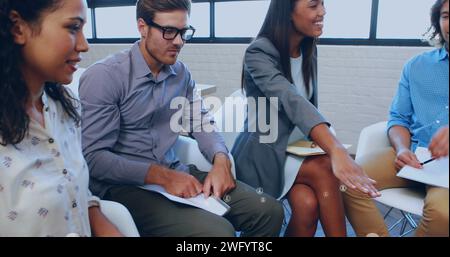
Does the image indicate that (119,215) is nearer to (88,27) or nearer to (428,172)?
(88,27)

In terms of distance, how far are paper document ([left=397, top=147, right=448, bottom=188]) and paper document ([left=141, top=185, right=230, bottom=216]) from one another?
0.31 metres

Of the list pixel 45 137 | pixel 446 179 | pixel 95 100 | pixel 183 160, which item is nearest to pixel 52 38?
pixel 45 137

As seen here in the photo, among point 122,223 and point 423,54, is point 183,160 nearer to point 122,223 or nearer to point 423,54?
point 122,223

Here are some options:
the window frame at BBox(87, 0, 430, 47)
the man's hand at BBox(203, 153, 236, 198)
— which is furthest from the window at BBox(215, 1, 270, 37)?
the man's hand at BBox(203, 153, 236, 198)

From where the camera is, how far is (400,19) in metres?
0.49

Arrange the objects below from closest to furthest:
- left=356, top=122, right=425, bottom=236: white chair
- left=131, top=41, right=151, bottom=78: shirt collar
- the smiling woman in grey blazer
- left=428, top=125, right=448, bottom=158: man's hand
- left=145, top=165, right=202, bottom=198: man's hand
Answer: left=428, top=125, right=448, bottom=158: man's hand
left=356, top=122, right=425, bottom=236: white chair
the smiling woman in grey blazer
left=145, top=165, right=202, bottom=198: man's hand
left=131, top=41, right=151, bottom=78: shirt collar

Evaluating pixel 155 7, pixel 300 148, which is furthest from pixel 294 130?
pixel 155 7

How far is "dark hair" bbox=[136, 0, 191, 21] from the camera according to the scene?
71cm

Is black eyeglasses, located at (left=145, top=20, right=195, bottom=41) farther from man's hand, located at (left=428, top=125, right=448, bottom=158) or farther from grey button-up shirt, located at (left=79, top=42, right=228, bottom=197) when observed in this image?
man's hand, located at (left=428, top=125, right=448, bottom=158)

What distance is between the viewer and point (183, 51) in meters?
0.75

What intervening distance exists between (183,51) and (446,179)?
0.51 meters

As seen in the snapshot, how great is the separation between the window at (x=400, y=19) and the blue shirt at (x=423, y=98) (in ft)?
0.11

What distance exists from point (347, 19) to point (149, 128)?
41 centimetres

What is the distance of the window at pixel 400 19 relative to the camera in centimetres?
48
